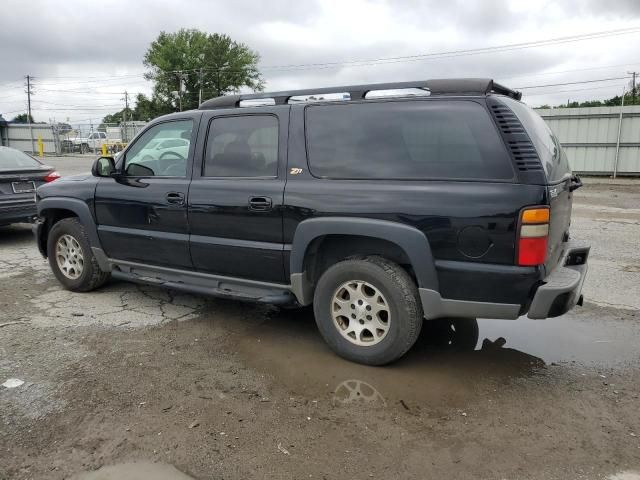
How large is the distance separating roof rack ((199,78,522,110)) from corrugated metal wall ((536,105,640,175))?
51.3 feet

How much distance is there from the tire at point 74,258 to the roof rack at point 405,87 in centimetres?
202

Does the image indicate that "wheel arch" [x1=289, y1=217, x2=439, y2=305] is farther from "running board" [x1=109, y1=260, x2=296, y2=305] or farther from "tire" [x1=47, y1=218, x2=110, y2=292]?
"tire" [x1=47, y1=218, x2=110, y2=292]

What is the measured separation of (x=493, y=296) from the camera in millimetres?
3285

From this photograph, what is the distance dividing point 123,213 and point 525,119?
3.53 meters

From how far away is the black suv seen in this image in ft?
10.6

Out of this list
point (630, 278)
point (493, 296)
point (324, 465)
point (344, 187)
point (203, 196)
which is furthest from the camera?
point (630, 278)

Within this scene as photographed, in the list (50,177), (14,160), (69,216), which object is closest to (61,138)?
(14,160)

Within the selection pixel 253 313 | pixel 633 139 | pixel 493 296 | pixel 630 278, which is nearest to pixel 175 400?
pixel 253 313

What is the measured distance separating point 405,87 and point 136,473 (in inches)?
113

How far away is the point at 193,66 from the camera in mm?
68688

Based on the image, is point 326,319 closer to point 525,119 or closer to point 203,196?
point 203,196

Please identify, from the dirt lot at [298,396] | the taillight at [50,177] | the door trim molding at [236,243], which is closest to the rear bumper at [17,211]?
the taillight at [50,177]

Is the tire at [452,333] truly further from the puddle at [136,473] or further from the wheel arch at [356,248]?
the puddle at [136,473]

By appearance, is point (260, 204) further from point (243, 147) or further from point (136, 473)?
point (136, 473)
